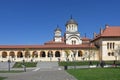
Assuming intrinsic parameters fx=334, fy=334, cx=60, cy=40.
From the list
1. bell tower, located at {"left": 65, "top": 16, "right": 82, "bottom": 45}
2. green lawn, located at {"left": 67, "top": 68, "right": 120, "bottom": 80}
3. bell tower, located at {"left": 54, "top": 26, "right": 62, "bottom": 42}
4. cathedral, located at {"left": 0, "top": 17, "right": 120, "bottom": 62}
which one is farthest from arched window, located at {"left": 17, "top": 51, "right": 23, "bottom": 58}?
green lawn, located at {"left": 67, "top": 68, "right": 120, "bottom": 80}

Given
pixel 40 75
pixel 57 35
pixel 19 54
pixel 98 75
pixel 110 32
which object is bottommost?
pixel 40 75

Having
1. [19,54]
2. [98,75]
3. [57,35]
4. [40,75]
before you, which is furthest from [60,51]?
[98,75]

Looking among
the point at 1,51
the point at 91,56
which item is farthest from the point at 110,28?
the point at 1,51

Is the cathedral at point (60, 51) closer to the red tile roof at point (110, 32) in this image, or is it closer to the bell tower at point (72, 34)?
the red tile roof at point (110, 32)

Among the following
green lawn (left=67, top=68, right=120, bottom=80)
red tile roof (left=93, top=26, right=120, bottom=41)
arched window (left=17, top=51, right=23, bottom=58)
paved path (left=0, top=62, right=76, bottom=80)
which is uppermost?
red tile roof (left=93, top=26, right=120, bottom=41)

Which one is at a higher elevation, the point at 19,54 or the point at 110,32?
the point at 110,32

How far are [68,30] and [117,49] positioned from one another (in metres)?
22.1

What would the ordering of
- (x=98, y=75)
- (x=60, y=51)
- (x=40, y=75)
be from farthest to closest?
(x=60, y=51)
(x=40, y=75)
(x=98, y=75)

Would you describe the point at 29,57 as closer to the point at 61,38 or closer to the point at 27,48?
the point at 27,48

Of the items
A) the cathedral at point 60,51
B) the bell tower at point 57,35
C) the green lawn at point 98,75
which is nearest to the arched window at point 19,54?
the cathedral at point 60,51

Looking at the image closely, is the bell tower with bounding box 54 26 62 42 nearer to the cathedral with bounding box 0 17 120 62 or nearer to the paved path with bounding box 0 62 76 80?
the cathedral with bounding box 0 17 120 62

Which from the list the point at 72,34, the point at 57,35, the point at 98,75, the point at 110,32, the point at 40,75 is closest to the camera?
the point at 98,75

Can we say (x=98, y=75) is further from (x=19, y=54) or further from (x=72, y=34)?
(x=72, y=34)

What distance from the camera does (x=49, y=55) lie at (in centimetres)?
9106
